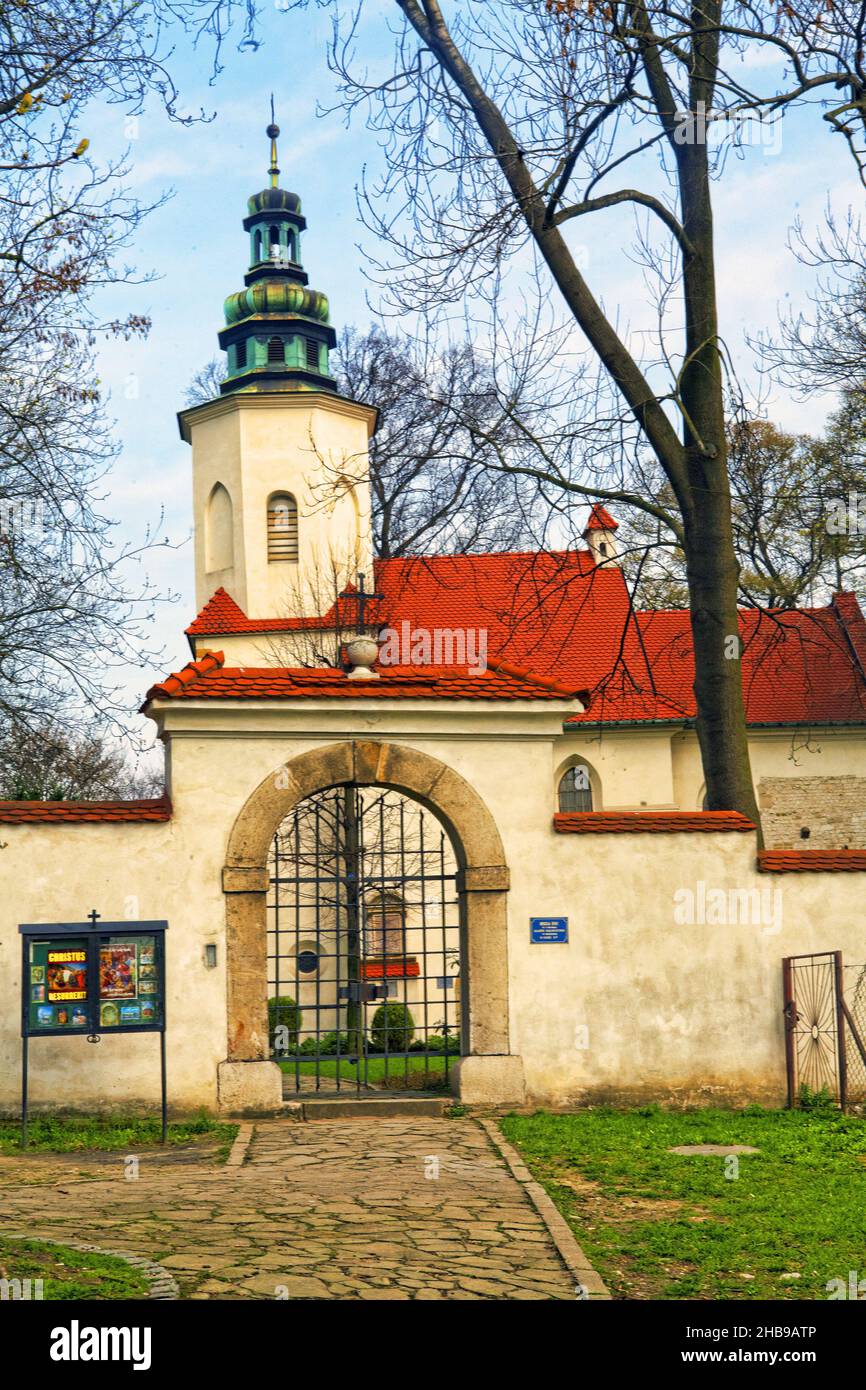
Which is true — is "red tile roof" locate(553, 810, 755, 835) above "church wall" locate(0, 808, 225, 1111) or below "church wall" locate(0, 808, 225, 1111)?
above

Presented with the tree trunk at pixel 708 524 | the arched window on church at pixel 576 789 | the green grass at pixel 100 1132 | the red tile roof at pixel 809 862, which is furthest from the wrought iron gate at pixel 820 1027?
the arched window on church at pixel 576 789

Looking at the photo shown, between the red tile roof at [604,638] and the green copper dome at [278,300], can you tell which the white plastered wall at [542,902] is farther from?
the green copper dome at [278,300]

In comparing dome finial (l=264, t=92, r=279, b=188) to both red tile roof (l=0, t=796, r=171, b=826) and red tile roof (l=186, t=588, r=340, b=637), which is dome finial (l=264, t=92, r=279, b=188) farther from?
red tile roof (l=0, t=796, r=171, b=826)

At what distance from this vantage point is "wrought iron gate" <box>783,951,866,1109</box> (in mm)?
12992

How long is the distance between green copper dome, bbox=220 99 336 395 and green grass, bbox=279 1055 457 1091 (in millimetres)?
15038

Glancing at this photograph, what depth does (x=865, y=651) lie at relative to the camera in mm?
30391

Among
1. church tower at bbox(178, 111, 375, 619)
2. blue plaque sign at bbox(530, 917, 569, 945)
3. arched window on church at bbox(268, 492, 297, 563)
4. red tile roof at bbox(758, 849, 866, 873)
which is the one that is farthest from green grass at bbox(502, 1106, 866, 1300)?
arched window on church at bbox(268, 492, 297, 563)

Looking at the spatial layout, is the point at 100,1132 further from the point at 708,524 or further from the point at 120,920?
the point at 708,524

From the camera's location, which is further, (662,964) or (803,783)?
(803,783)

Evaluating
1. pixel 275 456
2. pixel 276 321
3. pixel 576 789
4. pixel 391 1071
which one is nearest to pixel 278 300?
pixel 276 321

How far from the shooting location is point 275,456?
30094 millimetres

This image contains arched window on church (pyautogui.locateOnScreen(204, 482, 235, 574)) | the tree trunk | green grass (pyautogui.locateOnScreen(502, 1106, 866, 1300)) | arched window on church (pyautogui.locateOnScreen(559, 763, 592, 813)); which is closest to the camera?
green grass (pyautogui.locateOnScreen(502, 1106, 866, 1300))

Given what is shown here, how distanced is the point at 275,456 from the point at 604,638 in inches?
302
